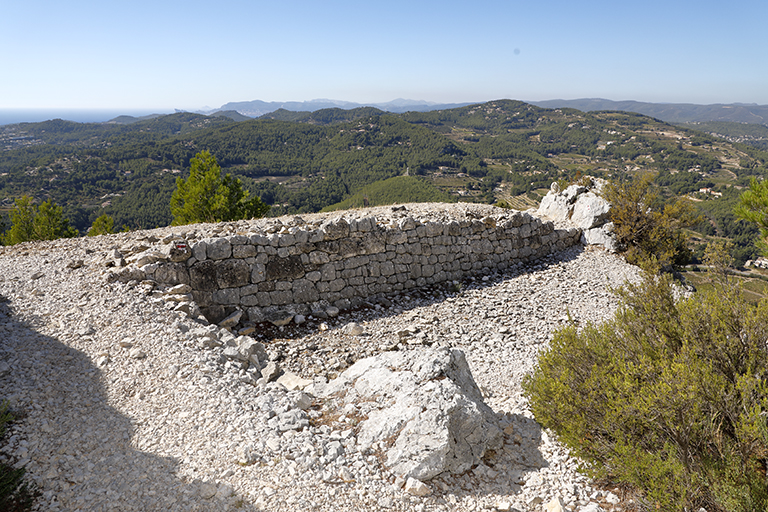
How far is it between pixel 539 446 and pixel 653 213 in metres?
10.6

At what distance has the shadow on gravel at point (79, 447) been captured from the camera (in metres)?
Answer: 3.39

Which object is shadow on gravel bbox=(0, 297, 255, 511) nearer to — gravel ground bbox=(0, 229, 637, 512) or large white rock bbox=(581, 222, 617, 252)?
gravel ground bbox=(0, 229, 637, 512)

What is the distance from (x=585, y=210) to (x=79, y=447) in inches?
569

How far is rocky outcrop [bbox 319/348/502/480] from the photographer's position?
4008 mm

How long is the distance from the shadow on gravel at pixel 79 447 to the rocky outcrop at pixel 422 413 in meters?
1.63

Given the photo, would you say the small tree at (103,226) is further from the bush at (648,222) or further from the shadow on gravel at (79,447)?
the bush at (648,222)

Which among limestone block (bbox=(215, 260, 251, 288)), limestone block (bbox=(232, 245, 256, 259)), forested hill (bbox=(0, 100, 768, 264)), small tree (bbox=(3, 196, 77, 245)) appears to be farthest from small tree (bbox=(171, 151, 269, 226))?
forested hill (bbox=(0, 100, 768, 264))

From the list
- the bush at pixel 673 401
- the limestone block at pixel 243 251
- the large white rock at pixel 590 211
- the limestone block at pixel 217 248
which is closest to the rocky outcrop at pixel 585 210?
the large white rock at pixel 590 211

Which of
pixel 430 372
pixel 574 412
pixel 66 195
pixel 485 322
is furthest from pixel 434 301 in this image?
pixel 66 195

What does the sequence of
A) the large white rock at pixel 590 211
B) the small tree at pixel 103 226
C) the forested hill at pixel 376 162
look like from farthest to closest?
the forested hill at pixel 376 162, the small tree at pixel 103 226, the large white rock at pixel 590 211

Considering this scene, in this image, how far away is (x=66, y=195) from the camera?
83312 millimetres

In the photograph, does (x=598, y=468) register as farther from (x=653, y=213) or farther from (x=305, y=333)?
(x=653, y=213)

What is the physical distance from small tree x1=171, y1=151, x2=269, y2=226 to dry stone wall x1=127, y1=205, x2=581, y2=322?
9.66 meters

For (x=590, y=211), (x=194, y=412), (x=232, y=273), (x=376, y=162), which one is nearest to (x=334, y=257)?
(x=232, y=273)
